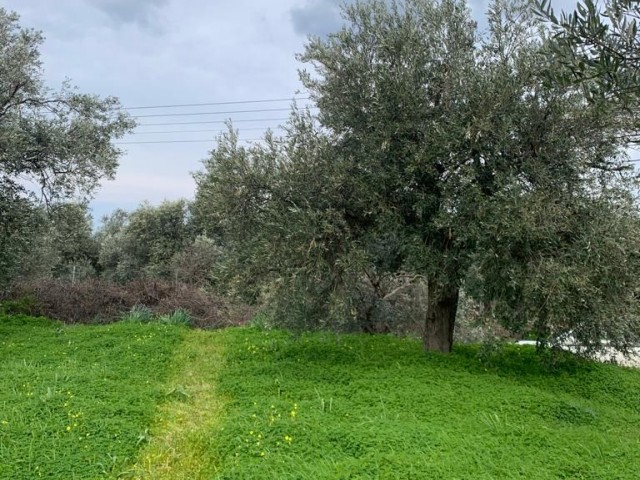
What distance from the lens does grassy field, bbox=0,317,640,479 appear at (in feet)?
16.4

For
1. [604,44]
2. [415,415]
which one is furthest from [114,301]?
[604,44]

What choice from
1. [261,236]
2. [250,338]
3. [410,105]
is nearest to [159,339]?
[250,338]

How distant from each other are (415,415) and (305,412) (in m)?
1.22

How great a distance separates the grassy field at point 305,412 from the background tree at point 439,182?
1064 millimetres

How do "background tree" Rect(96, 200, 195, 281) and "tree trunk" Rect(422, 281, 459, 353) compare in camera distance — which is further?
"background tree" Rect(96, 200, 195, 281)

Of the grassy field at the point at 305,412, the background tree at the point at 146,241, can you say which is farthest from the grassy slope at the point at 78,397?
the background tree at the point at 146,241

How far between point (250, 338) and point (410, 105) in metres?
5.31

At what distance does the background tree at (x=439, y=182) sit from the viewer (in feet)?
22.7

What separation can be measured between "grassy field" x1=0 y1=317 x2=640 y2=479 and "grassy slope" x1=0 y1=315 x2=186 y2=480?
0.06 ft

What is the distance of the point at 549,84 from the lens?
15.7 feet

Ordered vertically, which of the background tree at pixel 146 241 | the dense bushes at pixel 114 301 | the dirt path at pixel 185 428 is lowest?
the dirt path at pixel 185 428

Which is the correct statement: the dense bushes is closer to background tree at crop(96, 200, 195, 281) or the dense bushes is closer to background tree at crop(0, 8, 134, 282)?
background tree at crop(0, 8, 134, 282)

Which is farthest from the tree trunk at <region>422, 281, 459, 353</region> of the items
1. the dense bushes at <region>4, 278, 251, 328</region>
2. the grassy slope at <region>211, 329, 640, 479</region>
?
the dense bushes at <region>4, 278, 251, 328</region>

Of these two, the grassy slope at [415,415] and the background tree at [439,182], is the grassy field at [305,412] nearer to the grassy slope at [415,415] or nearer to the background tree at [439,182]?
the grassy slope at [415,415]
